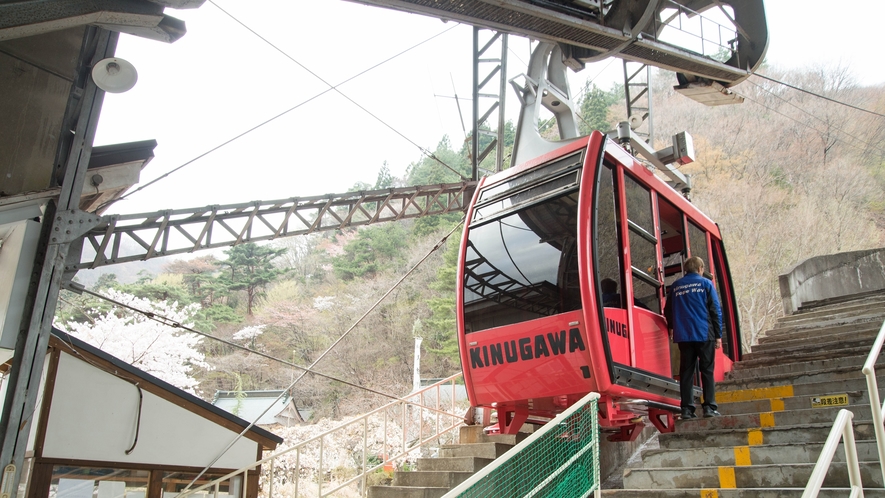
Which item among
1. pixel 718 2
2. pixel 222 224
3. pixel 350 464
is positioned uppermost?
pixel 718 2

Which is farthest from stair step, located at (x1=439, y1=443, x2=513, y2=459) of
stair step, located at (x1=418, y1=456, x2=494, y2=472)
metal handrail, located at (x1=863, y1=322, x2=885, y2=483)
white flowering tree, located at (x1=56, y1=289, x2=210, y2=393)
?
white flowering tree, located at (x1=56, y1=289, x2=210, y2=393)

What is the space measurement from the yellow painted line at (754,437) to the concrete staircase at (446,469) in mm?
3407

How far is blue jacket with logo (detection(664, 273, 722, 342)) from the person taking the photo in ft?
17.9

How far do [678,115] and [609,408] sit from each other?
1290 inches

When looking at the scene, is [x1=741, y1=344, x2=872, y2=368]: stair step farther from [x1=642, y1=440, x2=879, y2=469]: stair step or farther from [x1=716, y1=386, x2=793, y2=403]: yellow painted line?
[x1=642, y1=440, x2=879, y2=469]: stair step

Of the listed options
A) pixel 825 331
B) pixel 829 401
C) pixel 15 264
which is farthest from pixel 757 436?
pixel 15 264

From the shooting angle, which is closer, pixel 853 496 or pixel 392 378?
pixel 853 496

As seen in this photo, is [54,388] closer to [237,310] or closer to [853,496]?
[853,496]

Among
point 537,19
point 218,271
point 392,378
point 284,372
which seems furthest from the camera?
point 218,271

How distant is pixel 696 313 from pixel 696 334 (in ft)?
0.64

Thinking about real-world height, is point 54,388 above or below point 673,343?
below

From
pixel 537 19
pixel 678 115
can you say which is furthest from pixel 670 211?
pixel 678 115

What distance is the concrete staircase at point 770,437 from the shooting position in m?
4.08

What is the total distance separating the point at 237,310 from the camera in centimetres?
3419
